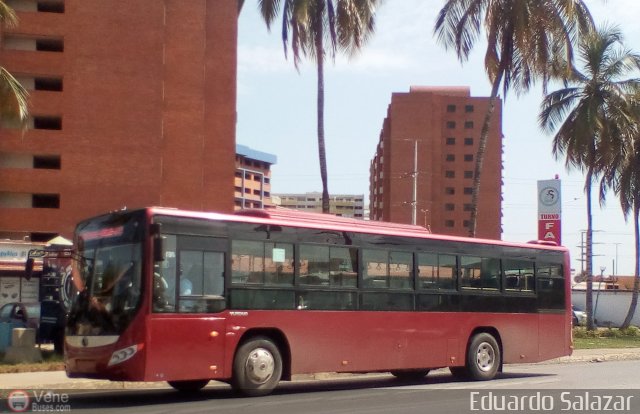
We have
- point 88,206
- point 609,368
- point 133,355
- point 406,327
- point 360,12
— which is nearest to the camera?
point 133,355

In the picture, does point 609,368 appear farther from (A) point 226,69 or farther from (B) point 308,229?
(A) point 226,69

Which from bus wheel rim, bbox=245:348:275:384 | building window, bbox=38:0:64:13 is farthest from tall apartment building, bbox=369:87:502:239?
bus wheel rim, bbox=245:348:275:384

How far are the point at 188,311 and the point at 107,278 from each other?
4.85 feet

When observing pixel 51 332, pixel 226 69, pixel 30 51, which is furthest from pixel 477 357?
pixel 226 69

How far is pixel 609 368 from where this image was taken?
2386 centimetres

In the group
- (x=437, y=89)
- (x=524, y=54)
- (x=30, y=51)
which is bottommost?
(x=524, y=54)

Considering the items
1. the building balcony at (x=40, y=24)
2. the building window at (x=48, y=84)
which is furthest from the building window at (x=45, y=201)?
the building balcony at (x=40, y=24)

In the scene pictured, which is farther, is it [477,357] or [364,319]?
[477,357]

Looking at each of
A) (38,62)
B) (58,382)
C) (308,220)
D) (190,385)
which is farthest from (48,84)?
(190,385)

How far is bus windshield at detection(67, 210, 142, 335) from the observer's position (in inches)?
571

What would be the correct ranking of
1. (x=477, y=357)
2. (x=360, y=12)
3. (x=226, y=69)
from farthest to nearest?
(x=226, y=69) < (x=360, y=12) < (x=477, y=357)

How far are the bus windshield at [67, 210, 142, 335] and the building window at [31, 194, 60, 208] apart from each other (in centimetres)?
3492

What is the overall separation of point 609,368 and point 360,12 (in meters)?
15.4

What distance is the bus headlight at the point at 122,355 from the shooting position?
46.5ft
